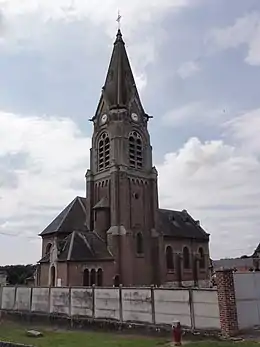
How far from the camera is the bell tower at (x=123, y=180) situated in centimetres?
4288

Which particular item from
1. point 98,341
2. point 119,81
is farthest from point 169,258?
point 98,341

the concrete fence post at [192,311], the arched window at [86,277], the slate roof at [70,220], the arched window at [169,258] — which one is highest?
the slate roof at [70,220]

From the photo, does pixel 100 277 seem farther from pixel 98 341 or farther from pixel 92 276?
pixel 98 341

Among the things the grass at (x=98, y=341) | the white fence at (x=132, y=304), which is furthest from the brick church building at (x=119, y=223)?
the grass at (x=98, y=341)

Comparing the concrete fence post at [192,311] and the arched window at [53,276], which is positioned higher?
the arched window at [53,276]

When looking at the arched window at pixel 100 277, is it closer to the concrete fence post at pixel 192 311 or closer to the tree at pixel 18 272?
the concrete fence post at pixel 192 311

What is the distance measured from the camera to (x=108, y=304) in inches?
858

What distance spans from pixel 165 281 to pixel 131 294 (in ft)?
87.9

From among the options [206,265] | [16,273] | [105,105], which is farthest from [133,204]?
[16,273]

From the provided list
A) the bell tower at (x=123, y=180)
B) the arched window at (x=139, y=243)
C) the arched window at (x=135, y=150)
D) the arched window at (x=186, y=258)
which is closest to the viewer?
the bell tower at (x=123, y=180)

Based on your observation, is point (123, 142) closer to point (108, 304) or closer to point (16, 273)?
point (108, 304)

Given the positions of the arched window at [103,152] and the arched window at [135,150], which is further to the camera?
the arched window at [135,150]

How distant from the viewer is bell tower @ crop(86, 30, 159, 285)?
42.9m

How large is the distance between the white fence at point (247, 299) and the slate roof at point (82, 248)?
2246 centimetres
